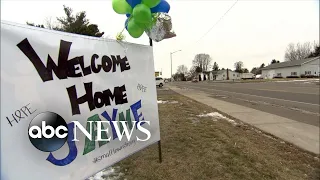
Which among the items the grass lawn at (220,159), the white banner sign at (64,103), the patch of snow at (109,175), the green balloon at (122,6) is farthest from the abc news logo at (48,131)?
the green balloon at (122,6)

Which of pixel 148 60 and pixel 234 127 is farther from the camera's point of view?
pixel 234 127

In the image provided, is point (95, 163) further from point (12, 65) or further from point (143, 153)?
point (143, 153)

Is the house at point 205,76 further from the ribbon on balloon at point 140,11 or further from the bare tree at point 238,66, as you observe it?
the ribbon on balloon at point 140,11

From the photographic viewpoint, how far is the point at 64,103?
2.46 meters

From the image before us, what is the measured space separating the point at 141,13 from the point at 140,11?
0.03m

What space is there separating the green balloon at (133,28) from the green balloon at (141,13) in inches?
4.4

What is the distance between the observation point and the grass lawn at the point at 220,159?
3738 mm

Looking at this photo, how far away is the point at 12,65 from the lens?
202 centimetres

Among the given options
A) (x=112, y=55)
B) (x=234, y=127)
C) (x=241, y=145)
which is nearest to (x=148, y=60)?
(x=112, y=55)

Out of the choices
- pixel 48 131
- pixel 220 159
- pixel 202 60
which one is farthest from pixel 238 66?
pixel 48 131

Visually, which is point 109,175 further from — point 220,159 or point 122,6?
point 122,6

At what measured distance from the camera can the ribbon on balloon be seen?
3.29 meters

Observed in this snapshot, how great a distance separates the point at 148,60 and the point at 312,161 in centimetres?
332

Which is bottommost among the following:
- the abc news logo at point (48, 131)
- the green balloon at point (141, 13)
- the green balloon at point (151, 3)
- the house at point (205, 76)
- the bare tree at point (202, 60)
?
the house at point (205, 76)
